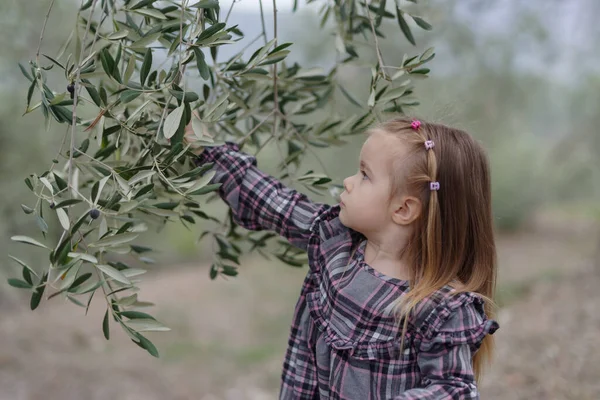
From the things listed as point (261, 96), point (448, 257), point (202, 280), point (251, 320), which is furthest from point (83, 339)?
point (448, 257)

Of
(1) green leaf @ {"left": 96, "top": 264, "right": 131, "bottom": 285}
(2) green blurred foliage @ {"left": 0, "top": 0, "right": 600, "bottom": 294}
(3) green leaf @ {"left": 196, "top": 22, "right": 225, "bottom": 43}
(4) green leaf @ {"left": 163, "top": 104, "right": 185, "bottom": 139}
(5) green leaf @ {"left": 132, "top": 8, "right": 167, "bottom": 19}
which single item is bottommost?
(1) green leaf @ {"left": 96, "top": 264, "right": 131, "bottom": 285}

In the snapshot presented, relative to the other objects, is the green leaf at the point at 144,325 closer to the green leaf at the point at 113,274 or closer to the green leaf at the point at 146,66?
the green leaf at the point at 113,274

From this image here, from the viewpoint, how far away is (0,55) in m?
4.84

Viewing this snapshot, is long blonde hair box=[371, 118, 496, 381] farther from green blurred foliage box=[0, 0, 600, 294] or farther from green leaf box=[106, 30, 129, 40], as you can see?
green blurred foliage box=[0, 0, 600, 294]

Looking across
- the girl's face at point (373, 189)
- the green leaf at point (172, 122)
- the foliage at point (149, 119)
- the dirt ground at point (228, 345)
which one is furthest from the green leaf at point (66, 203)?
the dirt ground at point (228, 345)

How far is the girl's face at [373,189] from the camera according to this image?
1397 mm

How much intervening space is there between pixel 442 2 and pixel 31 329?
17.4 feet

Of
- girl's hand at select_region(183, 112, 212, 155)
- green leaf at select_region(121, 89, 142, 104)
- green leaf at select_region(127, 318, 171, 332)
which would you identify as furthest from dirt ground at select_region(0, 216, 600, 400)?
green leaf at select_region(121, 89, 142, 104)

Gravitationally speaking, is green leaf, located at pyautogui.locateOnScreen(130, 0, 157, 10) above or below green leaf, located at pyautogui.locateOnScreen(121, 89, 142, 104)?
above

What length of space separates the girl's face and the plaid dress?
0.10 metres

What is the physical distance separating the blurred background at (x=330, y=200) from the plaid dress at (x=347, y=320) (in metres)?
0.40

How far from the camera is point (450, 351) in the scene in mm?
1296

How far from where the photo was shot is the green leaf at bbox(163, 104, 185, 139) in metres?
1.21

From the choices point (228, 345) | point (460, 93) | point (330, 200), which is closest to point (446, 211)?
point (330, 200)
